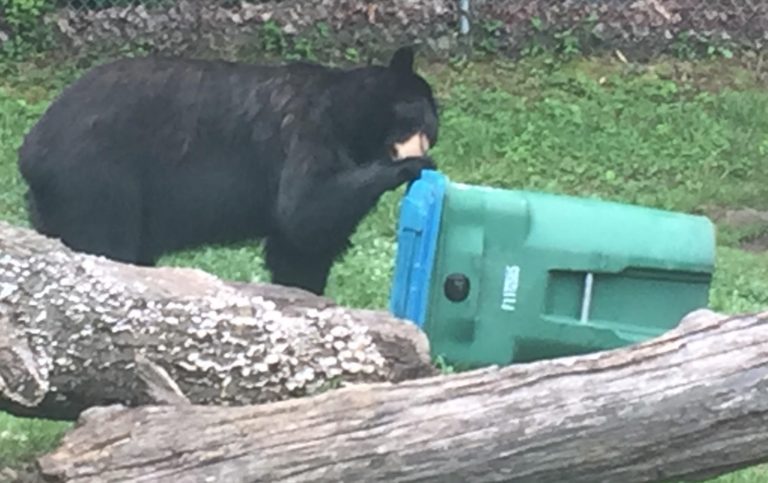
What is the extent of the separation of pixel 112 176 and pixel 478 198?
149 centimetres

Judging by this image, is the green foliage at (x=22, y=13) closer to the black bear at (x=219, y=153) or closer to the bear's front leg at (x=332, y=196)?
the black bear at (x=219, y=153)

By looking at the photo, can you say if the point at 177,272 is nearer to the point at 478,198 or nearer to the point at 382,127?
the point at 478,198

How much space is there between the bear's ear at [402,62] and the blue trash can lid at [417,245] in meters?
1.05

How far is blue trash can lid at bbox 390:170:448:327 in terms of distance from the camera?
520 cm

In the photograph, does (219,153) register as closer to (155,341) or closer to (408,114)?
(408,114)

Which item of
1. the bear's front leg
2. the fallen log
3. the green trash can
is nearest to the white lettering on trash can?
the green trash can

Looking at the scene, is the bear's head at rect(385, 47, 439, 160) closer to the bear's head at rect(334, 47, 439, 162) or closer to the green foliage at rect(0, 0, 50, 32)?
the bear's head at rect(334, 47, 439, 162)

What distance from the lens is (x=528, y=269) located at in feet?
17.1

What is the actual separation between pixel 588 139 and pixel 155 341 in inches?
264

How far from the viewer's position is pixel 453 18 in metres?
12.1

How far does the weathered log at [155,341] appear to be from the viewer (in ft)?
12.5

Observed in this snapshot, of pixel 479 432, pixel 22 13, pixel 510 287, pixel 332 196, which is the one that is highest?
pixel 22 13

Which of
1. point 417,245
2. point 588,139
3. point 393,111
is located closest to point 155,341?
point 417,245

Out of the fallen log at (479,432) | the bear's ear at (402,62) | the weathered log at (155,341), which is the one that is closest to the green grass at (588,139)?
the bear's ear at (402,62)
